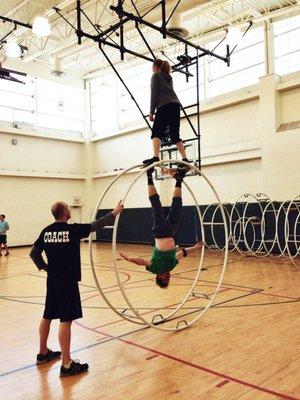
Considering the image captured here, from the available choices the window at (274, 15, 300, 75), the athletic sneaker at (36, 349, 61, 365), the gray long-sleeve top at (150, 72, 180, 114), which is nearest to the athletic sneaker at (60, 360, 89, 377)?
the athletic sneaker at (36, 349, 61, 365)

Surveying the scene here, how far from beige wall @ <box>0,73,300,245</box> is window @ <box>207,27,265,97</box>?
401 millimetres

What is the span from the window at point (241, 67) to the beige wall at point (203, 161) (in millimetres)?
401

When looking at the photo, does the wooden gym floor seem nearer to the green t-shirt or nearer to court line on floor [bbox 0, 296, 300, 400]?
court line on floor [bbox 0, 296, 300, 400]

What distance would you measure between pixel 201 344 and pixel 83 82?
15.4m

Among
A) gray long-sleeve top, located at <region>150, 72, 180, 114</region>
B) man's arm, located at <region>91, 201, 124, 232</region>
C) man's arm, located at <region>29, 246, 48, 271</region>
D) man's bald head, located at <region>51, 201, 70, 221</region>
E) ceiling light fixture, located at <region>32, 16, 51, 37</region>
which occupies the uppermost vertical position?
ceiling light fixture, located at <region>32, 16, 51, 37</region>

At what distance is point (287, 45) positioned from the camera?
11.2 meters

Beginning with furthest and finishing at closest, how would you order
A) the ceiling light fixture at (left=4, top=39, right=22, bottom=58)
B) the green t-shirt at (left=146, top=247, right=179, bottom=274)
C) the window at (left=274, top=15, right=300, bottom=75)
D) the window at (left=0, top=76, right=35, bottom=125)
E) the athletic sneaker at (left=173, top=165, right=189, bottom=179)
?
the window at (left=0, top=76, right=35, bottom=125), the window at (left=274, top=15, right=300, bottom=75), the ceiling light fixture at (left=4, top=39, right=22, bottom=58), the athletic sneaker at (left=173, top=165, right=189, bottom=179), the green t-shirt at (left=146, top=247, right=179, bottom=274)

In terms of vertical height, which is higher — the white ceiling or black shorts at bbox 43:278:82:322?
the white ceiling

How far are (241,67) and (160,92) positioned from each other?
8.91 meters

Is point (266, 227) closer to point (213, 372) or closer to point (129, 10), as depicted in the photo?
point (129, 10)

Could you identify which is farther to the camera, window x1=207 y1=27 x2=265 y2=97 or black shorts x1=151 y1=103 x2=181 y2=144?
window x1=207 y1=27 x2=265 y2=97

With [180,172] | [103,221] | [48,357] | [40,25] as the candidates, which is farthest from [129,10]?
[48,357]

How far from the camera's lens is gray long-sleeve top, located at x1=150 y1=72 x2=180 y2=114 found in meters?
4.41

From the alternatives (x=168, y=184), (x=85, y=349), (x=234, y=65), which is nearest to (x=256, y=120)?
(x=234, y=65)
